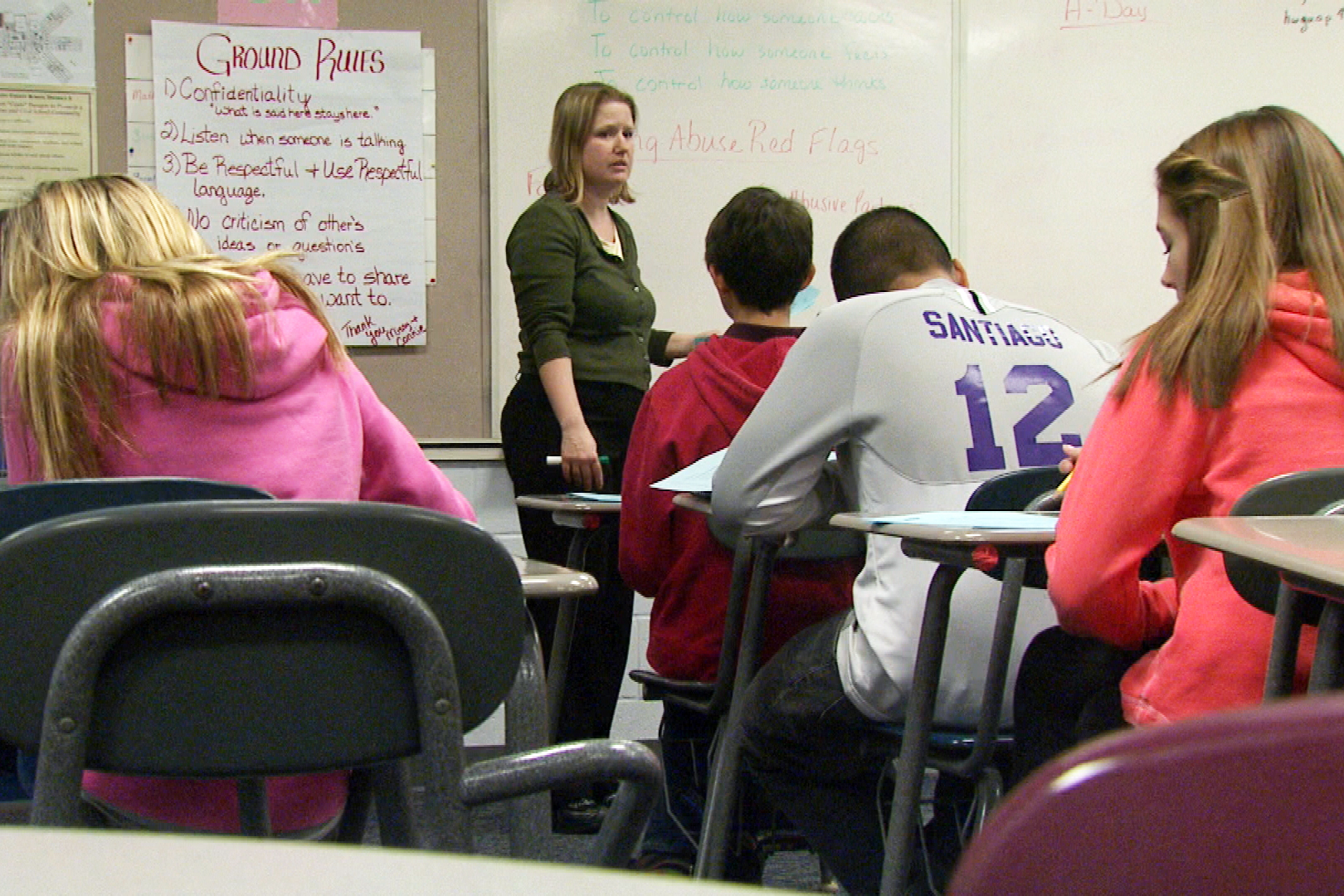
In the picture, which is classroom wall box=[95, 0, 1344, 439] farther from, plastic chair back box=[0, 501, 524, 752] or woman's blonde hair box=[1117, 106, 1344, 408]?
plastic chair back box=[0, 501, 524, 752]

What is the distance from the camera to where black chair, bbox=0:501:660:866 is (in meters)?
0.94

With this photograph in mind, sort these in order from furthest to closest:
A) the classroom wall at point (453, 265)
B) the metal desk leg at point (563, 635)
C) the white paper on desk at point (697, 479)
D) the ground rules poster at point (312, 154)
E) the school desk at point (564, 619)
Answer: the classroom wall at point (453, 265), the ground rules poster at point (312, 154), the metal desk leg at point (563, 635), the school desk at point (564, 619), the white paper on desk at point (697, 479)

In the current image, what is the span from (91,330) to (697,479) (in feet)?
3.15

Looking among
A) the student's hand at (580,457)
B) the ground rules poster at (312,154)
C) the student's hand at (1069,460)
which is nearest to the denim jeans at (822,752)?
the student's hand at (1069,460)

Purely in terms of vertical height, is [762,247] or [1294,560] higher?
[762,247]

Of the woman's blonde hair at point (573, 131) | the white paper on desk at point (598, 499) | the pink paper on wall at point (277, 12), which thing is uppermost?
the pink paper on wall at point (277, 12)

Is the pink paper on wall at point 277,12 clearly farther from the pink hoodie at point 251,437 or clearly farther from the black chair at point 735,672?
the pink hoodie at point 251,437

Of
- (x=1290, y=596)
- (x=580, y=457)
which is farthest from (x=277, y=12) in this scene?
(x=1290, y=596)

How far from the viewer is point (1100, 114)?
12.8 feet

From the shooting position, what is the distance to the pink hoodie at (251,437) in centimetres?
130

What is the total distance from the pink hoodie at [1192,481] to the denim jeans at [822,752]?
0.48 metres

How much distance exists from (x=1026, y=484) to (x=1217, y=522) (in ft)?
2.16

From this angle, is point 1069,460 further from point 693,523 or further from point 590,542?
point 590,542

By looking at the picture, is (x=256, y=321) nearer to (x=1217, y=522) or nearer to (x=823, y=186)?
(x=1217, y=522)
